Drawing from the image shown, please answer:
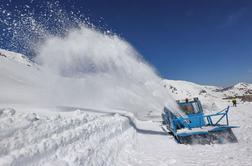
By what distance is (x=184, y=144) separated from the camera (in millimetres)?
10250

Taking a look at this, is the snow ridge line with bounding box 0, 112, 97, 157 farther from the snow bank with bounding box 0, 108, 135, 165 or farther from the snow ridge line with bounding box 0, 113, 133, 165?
the snow ridge line with bounding box 0, 113, 133, 165

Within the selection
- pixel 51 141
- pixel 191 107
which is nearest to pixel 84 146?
pixel 51 141

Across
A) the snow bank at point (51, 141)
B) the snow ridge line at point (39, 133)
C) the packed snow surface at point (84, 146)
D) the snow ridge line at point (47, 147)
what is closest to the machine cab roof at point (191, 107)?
the packed snow surface at point (84, 146)

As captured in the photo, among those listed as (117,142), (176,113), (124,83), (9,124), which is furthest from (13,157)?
(124,83)

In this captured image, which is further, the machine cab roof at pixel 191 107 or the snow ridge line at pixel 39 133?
the machine cab roof at pixel 191 107

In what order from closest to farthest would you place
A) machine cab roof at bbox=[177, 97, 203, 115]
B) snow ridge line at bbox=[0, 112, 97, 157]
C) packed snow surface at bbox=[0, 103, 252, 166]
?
1. snow ridge line at bbox=[0, 112, 97, 157]
2. packed snow surface at bbox=[0, 103, 252, 166]
3. machine cab roof at bbox=[177, 97, 203, 115]

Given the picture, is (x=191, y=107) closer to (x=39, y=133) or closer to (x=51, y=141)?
(x=51, y=141)

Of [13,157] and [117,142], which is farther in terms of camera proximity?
[117,142]

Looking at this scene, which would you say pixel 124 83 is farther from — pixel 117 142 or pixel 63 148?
pixel 63 148

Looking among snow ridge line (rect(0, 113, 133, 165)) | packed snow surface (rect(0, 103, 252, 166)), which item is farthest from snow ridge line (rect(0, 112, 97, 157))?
snow ridge line (rect(0, 113, 133, 165))

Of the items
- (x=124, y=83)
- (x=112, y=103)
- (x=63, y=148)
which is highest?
(x=124, y=83)

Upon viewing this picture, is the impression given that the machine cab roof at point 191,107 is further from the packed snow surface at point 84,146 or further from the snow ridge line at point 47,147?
the snow ridge line at point 47,147

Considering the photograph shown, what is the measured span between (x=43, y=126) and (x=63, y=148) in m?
0.69

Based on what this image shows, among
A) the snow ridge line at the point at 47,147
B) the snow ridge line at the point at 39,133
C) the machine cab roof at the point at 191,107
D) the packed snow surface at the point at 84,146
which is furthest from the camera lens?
the machine cab roof at the point at 191,107
